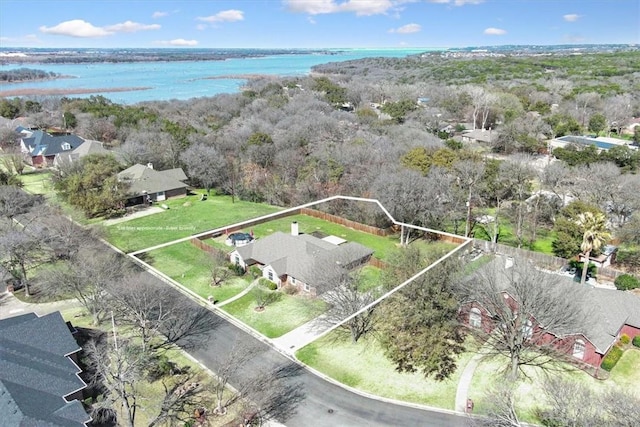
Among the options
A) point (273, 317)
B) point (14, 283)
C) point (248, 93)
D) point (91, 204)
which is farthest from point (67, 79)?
point (273, 317)

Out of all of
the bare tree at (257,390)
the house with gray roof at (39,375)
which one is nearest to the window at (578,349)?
the bare tree at (257,390)

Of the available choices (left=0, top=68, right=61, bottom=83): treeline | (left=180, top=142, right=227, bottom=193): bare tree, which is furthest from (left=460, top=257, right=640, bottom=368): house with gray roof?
(left=0, top=68, right=61, bottom=83): treeline

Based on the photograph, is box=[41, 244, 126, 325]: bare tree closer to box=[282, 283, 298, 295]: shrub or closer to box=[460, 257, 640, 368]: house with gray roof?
box=[282, 283, 298, 295]: shrub

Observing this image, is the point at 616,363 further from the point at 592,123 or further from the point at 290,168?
the point at 592,123


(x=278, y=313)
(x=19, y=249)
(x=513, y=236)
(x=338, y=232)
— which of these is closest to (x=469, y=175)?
(x=513, y=236)

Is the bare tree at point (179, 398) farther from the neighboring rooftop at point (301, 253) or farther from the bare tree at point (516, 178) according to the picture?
the bare tree at point (516, 178)

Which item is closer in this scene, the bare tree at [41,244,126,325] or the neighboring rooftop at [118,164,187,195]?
the bare tree at [41,244,126,325]

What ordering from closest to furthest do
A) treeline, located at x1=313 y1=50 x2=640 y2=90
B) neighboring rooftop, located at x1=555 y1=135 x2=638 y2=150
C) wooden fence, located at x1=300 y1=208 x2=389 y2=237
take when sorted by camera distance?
wooden fence, located at x1=300 y1=208 x2=389 y2=237
neighboring rooftop, located at x1=555 y1=135 x2=638 y2=150
treeline, located at x1=313 y1=50 x2=640 y2=90
